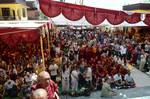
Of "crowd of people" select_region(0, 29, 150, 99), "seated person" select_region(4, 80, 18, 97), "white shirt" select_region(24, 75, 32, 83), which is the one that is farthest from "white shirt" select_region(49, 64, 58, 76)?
"seated person" select_region(4, 80, 18, 97)

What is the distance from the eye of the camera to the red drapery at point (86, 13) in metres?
10.7

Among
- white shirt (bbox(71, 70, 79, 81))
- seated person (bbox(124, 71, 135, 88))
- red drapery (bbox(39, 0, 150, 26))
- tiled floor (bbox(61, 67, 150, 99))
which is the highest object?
red drapery (bbox(39, 0, 150, 26))

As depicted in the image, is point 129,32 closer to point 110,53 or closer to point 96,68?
point 110,53

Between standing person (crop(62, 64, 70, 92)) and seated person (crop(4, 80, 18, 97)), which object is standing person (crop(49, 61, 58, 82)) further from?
seated person (crop(4, 80, 18, 97))

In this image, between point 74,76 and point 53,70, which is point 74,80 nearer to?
point 74,76

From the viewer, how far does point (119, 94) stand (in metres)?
14.3

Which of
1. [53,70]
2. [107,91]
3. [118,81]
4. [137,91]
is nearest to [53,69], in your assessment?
[53,70]

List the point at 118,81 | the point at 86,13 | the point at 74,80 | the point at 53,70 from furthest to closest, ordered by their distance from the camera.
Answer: the point at 118,81
the point at 53,70
the point at 74,80
the point at 86,13

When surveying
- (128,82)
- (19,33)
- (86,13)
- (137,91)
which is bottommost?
(137,91)

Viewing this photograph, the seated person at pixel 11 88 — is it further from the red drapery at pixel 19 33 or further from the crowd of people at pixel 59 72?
the red drapery at pixel 19 33

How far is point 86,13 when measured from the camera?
11414 mm

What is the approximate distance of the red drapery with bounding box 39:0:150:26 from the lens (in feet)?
35.0

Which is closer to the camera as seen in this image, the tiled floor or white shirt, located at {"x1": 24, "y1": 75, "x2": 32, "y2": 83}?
white shirt, located at {"x1": 24, "y1": 75, "x2": 32, "y2": 83}

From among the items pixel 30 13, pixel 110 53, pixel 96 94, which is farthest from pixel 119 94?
pixel 30 13
